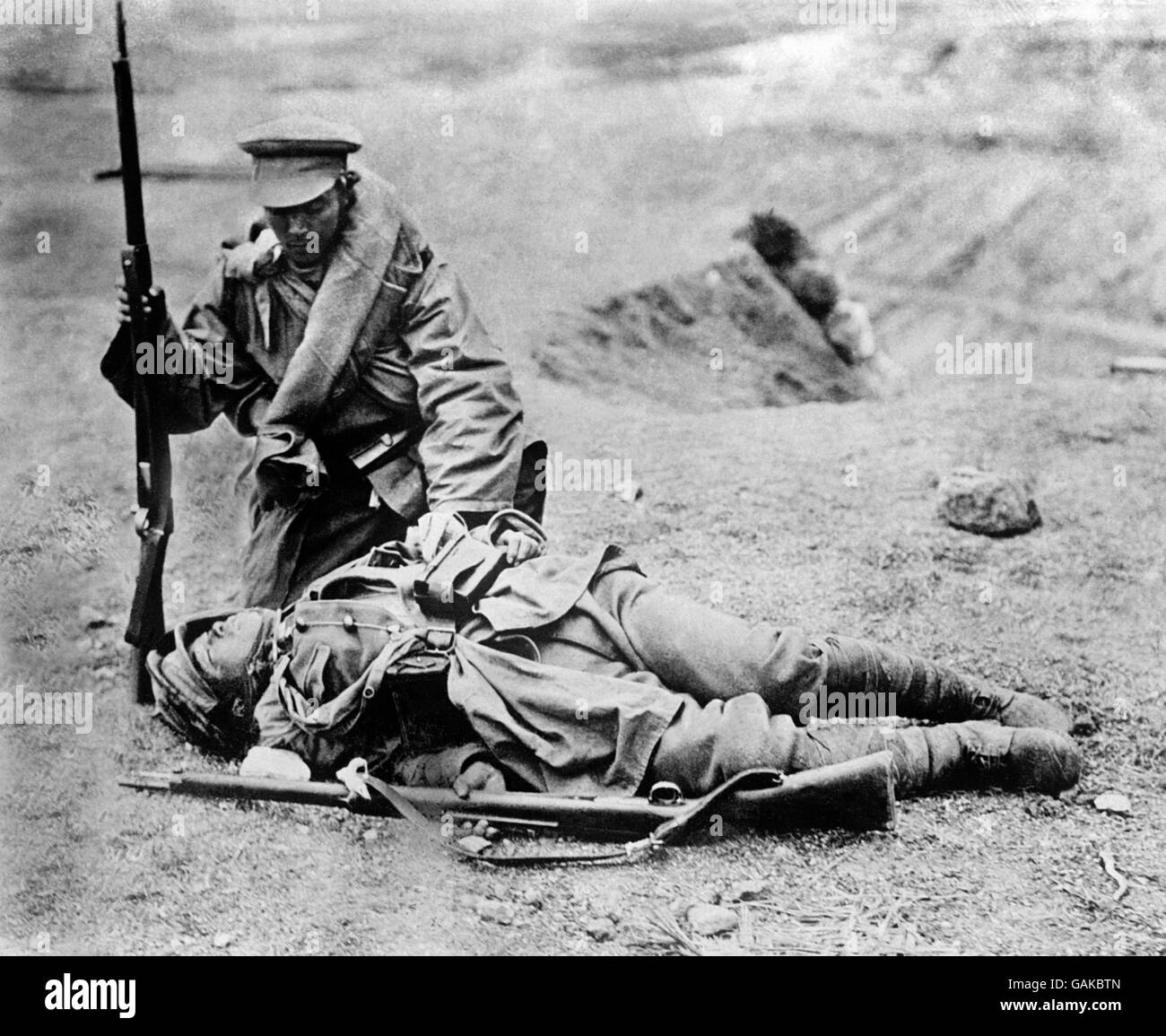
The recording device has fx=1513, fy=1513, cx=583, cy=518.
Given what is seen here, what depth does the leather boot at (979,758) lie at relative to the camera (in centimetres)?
409

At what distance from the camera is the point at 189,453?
15.3 ft

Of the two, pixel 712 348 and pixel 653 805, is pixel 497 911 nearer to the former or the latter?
pixel 653 805

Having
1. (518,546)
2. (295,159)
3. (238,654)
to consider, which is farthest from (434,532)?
(295,159)

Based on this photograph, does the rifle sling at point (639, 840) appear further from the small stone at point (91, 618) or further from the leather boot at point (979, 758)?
the small stone at point (91, 618)

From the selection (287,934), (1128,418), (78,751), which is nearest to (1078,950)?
(1128,418)

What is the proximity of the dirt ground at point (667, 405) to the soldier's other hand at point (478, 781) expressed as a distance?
213mm

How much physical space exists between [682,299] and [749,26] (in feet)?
3.13

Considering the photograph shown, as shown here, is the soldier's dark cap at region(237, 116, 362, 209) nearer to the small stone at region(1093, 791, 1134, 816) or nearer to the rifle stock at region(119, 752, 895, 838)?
the rifle stock at region(119, 752, 895, 838)

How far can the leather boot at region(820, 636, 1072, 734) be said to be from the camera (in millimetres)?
4176

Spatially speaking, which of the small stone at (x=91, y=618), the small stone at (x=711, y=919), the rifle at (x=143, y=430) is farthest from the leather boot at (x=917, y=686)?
the small stone at (x=91, y=618)

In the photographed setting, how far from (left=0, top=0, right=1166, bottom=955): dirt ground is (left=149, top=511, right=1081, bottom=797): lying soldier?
0.20 m

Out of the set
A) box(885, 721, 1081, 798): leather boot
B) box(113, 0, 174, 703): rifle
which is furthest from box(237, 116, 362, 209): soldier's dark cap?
box(885, 721, 1081, 798): leather boot

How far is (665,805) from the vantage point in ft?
13.1
